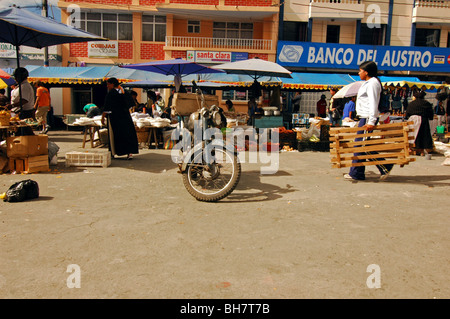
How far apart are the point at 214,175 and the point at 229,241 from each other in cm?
174

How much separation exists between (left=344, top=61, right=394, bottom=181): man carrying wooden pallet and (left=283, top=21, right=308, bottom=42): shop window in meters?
19.7

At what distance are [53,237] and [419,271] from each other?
3210 millimetres

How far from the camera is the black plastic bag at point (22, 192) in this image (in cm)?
480

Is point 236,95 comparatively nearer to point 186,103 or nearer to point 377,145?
point 377,145

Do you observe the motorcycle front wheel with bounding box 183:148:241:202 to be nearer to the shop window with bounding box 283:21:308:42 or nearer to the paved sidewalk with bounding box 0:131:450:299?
the paved sidewalk with bounding box 0:131:450:299

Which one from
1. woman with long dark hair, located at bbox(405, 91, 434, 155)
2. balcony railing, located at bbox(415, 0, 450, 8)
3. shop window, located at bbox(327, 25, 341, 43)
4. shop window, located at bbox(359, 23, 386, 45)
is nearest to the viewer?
woman with long dark hair, located at bbox(405, 91, 434, 155)

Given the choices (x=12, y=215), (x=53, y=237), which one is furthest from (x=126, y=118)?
(x=53, y=237)

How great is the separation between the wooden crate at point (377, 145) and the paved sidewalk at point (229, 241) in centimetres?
46

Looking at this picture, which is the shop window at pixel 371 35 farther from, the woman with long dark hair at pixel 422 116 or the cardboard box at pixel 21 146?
the cardboard box at pixel 21 146

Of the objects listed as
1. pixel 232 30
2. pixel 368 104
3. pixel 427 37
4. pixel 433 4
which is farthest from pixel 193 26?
pixel 368 104

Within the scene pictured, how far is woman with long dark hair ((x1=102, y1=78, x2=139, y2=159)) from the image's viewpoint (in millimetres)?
8062

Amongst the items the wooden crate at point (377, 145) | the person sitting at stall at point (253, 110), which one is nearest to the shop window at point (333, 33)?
the person sitting at stall at point (253, 110)

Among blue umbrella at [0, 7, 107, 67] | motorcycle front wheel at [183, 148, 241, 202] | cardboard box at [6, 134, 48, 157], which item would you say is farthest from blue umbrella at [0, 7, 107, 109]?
motorcycle front wheel at [183, 148, 241, 202]

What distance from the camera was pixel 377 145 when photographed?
20.7 ft
